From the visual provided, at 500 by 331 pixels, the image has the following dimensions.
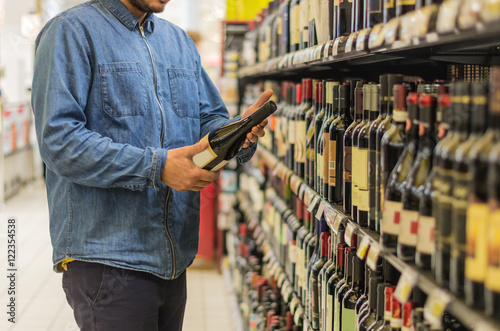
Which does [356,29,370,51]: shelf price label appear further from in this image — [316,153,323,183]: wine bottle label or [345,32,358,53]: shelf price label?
[316,153,323,183]: wine bottle label

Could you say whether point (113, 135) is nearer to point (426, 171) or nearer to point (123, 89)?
point (123, 89)

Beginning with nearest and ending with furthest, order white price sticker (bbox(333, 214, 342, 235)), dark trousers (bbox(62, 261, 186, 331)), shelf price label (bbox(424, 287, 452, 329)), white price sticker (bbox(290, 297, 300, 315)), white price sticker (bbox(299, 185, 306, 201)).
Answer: shelf price label (bbox(424, 287, 452, 329)), white price sticker (bbox(333, 214, 342, 235)), dark trousers (bbox(62, 261, 186, 331)), white price sticker (bbox(299, 185, 306, 201)), white price sticker (bbox(290, 297, 300, 315))

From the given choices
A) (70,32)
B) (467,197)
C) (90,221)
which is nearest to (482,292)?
(467,197)

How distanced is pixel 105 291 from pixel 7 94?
8902mm

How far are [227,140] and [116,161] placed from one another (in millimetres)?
370

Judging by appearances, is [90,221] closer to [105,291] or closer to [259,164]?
[105,291]

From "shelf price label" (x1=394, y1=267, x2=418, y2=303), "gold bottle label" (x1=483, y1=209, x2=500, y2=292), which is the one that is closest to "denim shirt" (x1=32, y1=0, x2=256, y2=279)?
"shelf price label" (x1=394, y1=267, x2=418, y2=303)

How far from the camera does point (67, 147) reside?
1.75 metres

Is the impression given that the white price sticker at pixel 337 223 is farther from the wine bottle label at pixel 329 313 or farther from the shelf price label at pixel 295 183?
the shelf price label at pixel 295 183

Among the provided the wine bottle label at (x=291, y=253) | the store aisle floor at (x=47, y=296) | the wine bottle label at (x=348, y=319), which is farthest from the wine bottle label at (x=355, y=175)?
the store aisle floor at (x=47, y=296)

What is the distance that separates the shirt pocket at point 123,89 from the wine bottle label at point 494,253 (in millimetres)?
1289

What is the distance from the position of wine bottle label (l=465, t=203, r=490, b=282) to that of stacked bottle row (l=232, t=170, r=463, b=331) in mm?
168

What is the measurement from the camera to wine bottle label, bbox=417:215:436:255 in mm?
1157

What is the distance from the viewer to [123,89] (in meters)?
1.90
